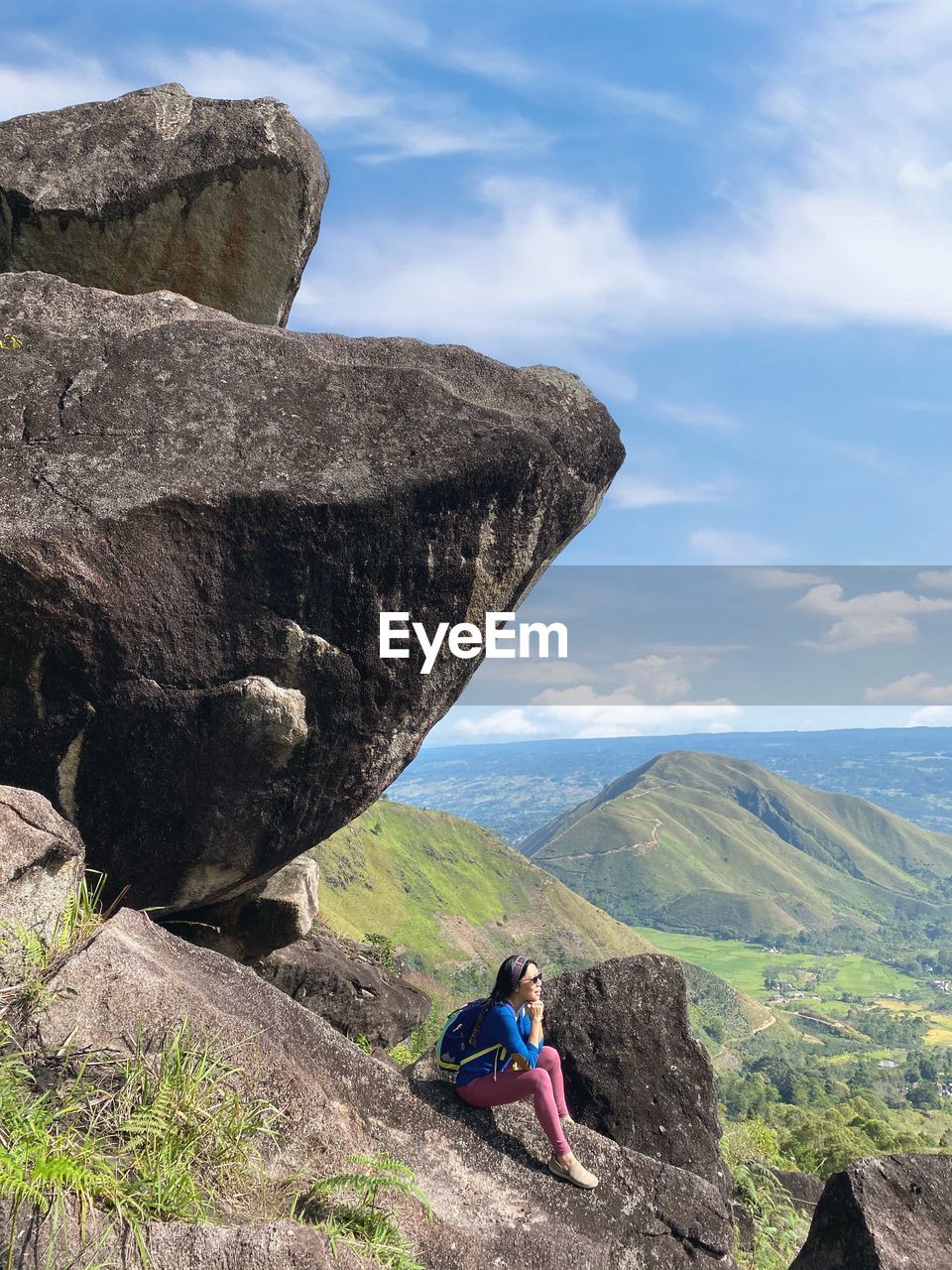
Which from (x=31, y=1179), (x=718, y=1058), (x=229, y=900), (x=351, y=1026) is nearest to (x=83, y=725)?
(x=229, y=900)

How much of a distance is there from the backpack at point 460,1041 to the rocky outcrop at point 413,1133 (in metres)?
0.30

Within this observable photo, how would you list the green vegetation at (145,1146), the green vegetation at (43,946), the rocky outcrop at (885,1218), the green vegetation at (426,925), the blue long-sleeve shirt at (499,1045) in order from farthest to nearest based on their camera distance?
1. the green vegetation at (426,925)
2. the blue long-sleeve shirt at (499,1045)
3. the rocky outcrop at (885,1218)
4. the green vegetation at (43,946)
5. the green vegetation at (145,1146)

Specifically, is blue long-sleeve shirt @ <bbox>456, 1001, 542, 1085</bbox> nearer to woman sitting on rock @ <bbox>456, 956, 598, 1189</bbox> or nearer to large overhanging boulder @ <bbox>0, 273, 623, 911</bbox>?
woman sitting on rock @ <bbox>456, 956, 598, 1189</bbox>

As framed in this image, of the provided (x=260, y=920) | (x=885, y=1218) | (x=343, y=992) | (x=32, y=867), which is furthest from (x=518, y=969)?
(x=343, y=992)

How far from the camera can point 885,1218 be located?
336 inches

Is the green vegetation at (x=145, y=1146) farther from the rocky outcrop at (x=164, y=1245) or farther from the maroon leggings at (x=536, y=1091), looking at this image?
the maroon leggings at (x=536, y=1091)

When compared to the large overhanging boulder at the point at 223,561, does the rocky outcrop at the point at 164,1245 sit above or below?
below

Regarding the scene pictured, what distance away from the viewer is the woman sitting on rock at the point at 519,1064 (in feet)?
27.9

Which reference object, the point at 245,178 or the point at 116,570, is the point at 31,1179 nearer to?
the point at 116,570

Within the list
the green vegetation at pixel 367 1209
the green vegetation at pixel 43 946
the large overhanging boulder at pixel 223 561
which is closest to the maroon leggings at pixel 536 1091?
the green vegetation at pixel 367 1209

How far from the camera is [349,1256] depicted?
635 cm

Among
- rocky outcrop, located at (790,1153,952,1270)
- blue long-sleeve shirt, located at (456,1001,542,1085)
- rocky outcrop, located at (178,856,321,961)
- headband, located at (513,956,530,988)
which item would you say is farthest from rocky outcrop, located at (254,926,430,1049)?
rocky outcrop, located at (790,1153,952,1270)

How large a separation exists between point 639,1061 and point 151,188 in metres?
14.1

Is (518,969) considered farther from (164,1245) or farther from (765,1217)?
(765,1217)
